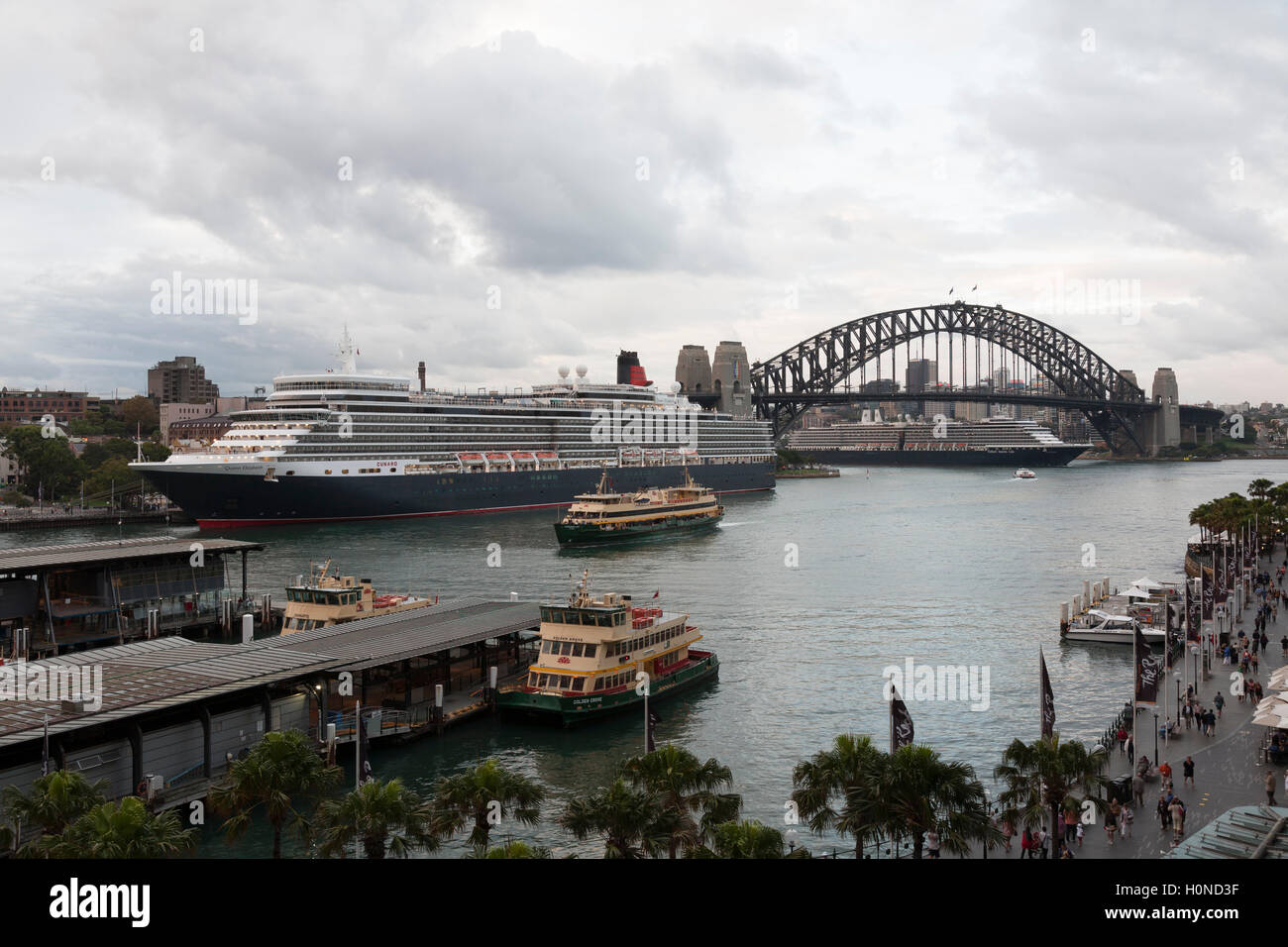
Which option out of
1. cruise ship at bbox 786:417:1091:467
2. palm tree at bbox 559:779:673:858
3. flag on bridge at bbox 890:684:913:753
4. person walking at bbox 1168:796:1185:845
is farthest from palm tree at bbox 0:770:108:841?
cruise ship at bbox 786:417:1091:467

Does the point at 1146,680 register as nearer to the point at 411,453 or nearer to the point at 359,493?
the point at 359,493

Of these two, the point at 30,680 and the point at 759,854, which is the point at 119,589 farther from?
the point at 759,854

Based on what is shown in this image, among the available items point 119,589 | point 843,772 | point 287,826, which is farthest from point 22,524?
point 843,772

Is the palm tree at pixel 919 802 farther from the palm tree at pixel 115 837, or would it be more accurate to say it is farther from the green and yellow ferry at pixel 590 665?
the green and yellow ferry at pixel 590 665

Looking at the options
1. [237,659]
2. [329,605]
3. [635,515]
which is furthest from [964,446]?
[237,659]

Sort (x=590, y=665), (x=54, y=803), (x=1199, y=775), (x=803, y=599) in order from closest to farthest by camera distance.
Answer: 1. (x=54, y=803)
2. (x=1199, y=775)
3. (x=590, y=665)
4. (x=803, y=599)

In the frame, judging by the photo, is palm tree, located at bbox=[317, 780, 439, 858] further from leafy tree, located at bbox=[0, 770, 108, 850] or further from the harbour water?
the harbour water

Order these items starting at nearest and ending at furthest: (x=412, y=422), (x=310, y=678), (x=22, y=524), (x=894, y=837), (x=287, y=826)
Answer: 1. (x=894, y=837)
2. (x=287, y=826)
3. (x=310, y=678)
4. (x=22, y=524)
5. (x=412, y=422)
